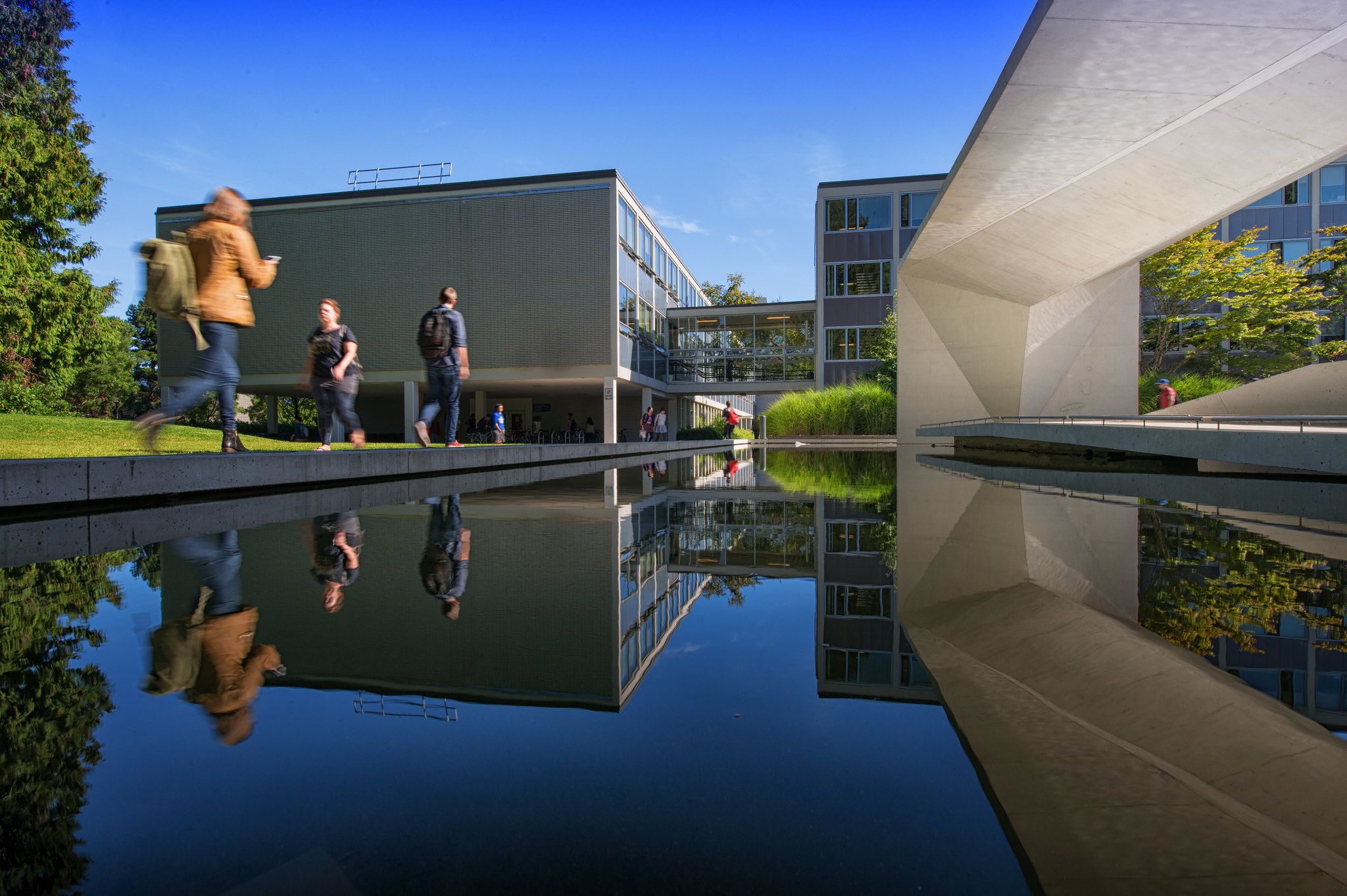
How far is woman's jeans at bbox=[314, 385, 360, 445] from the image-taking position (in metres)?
8.98

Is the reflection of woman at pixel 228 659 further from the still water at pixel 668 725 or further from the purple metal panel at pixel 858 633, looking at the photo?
the purple metal panel at pixel 858 633

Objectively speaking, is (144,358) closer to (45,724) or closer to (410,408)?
(410,408)

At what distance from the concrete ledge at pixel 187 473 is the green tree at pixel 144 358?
2523 inches

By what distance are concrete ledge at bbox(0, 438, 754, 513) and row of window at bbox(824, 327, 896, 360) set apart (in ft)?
104

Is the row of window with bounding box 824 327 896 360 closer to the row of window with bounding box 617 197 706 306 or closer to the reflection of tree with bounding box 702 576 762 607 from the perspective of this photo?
the row of window with bounding box 617 197 706 306

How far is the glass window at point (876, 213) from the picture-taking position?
38188 millimetres

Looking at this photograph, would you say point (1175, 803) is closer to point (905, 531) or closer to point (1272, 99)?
point (905, 531)

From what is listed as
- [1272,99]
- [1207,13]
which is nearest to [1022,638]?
[1207,13]

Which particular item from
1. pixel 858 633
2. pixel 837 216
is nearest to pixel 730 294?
pixel 837 216

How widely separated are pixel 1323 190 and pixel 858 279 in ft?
73.1

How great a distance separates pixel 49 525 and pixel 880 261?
→ 1506 inches

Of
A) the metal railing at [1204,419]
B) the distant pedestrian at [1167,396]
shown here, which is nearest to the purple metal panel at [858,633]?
the metal railing at [1204,419]

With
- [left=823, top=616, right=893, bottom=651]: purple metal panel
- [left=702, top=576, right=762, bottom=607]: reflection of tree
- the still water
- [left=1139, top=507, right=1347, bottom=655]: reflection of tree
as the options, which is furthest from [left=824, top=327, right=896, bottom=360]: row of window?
[left=823, top=616, right=893, bottom=651]: purple metal panel

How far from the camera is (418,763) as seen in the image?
1240mm
